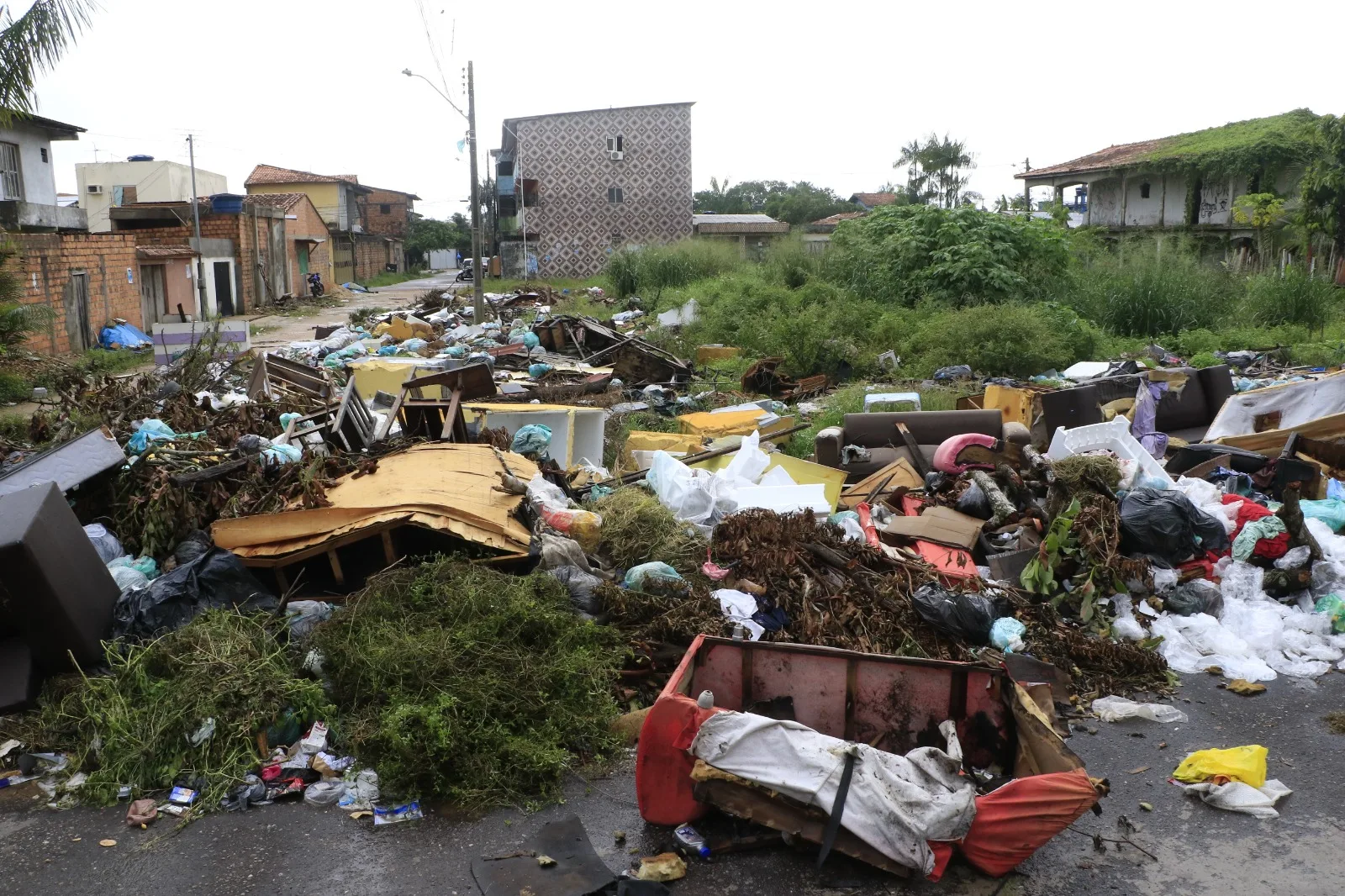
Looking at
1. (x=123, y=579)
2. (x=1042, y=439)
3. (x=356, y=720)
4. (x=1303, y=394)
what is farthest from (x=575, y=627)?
(x=1303, y=394)

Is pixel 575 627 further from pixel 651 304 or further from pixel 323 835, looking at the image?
pixel 651 304

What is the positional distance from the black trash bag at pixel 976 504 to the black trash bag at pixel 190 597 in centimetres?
439

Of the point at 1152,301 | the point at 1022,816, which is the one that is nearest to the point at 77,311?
the point at 1152,301

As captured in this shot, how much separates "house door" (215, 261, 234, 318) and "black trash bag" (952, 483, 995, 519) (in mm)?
25659

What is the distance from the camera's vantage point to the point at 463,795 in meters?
3.96

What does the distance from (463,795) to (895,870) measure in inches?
66.9

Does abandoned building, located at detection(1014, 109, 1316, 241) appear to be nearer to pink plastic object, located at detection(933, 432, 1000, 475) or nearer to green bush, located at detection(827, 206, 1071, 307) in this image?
green bush, located at detection(827, 206, 1071, 307)

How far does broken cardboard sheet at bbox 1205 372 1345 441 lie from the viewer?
8469 mm

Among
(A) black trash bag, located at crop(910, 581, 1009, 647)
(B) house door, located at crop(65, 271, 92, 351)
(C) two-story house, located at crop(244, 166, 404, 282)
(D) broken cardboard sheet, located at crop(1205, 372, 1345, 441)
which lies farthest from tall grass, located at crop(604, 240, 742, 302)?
(C) two-story house, located at crop(244, 166, 404, 282)

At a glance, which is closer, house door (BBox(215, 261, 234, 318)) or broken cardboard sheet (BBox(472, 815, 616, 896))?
broken cardboard sheet (BBox(472, 815, 616, 896))

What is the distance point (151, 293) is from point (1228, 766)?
2476 centimetres

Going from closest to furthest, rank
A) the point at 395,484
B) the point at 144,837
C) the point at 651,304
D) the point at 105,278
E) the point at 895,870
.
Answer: the point at 895,870 → the point at 144,837 → the point at 395,484 → the point at 105,278 → the point at 651,304

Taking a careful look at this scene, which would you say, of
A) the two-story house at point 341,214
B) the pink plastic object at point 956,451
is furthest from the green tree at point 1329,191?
the two-story house at point 341,214

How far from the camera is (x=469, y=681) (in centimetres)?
431
